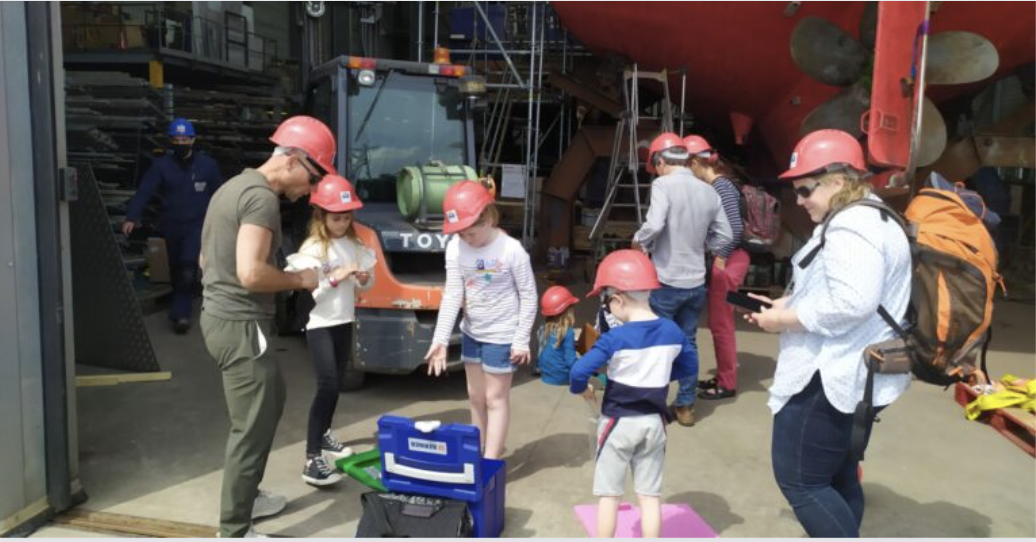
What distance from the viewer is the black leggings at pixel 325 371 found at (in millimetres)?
3736

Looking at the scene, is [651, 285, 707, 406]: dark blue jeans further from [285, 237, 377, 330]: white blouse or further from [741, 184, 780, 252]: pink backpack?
[285, 237, 377, 330]: white blouse

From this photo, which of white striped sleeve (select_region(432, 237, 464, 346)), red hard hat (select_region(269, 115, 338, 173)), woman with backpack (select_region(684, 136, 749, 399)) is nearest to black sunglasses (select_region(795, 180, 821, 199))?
A: white striped sleeve (select_region(432, 237, 464, 346))

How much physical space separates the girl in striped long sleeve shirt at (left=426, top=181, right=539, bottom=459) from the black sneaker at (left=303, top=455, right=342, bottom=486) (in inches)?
30.7

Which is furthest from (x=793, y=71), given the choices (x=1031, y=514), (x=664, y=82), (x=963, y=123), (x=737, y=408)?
(x=1031, y=514)

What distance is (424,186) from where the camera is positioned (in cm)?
532

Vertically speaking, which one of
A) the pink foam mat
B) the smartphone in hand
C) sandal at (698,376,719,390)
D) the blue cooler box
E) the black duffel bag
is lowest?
the pink foam mat

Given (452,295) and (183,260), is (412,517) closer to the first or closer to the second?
(452,295)

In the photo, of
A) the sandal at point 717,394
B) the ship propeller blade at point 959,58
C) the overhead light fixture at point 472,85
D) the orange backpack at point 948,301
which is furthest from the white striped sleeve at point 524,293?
the ship propeller blade at point 959,58

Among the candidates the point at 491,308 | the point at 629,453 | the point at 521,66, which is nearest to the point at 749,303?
the point at 629,453

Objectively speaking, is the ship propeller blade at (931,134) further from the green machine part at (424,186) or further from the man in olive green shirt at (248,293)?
the man in olive green shirt at (248,293)

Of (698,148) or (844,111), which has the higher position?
(844,111)

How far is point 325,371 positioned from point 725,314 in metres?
2.81

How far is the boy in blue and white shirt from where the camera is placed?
2.80 meters

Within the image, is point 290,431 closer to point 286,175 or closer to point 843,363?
point 286,175
